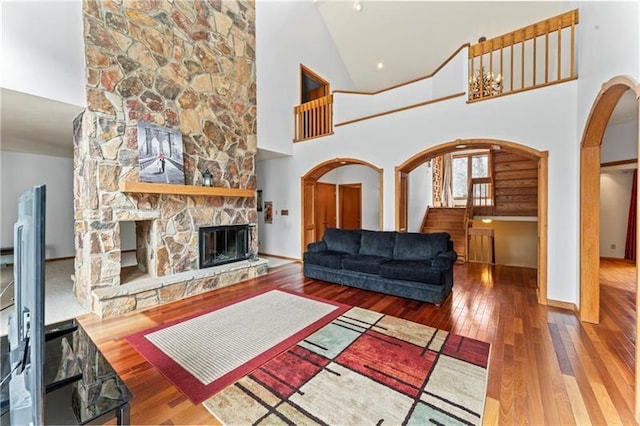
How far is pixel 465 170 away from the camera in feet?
32.9

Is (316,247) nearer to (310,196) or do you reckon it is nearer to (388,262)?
(388,262)

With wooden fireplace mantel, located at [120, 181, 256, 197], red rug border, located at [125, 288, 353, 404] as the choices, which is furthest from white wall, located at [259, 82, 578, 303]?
red rug border, located at [125, 288, 353, 404]

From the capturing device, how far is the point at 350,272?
14.5ft

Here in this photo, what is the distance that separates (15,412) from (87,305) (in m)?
3.22

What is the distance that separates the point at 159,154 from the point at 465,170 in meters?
9.70

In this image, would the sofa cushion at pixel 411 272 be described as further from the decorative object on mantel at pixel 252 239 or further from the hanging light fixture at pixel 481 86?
the hanging light fixture at pixel 481 86

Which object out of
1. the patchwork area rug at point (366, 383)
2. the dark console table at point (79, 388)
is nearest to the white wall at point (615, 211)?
the patchwork area rug at point (366, 383)

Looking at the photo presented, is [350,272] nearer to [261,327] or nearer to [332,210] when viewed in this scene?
[261,327]

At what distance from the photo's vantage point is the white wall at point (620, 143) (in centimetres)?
496

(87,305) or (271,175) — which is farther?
(271,175)

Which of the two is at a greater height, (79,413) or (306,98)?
(306,98)

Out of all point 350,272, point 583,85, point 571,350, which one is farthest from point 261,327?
point 583,85

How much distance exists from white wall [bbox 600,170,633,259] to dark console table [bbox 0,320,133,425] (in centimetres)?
930

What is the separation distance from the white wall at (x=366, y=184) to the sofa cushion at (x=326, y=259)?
3.71 meters
